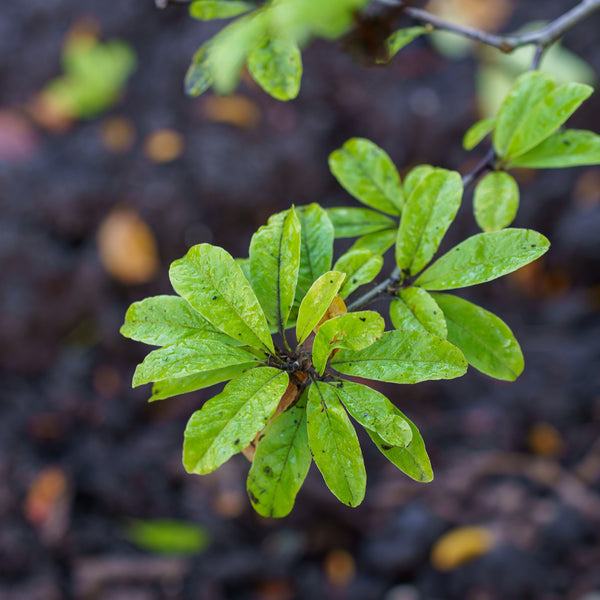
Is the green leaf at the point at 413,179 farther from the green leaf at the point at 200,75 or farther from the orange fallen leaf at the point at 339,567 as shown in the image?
the orange fallen leaf at the point at 339,567

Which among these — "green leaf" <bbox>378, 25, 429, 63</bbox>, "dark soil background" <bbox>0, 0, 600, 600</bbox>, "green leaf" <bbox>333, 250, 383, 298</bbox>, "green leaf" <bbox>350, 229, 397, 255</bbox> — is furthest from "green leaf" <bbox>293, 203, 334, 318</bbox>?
"dark soil background" <bbox>0, 0, 600, 600</bbox>

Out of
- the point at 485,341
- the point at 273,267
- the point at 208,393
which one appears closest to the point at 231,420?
the point at 273,267

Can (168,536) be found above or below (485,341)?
below

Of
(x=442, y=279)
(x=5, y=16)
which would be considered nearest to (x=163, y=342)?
(x=442, y=279)

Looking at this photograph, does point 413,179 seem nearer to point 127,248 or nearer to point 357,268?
point 357,268

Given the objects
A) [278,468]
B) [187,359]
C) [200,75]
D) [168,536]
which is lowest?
[168,536]

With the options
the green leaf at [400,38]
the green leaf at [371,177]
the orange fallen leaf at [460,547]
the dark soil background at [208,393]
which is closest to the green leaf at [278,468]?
the green leaf at [371,177]
